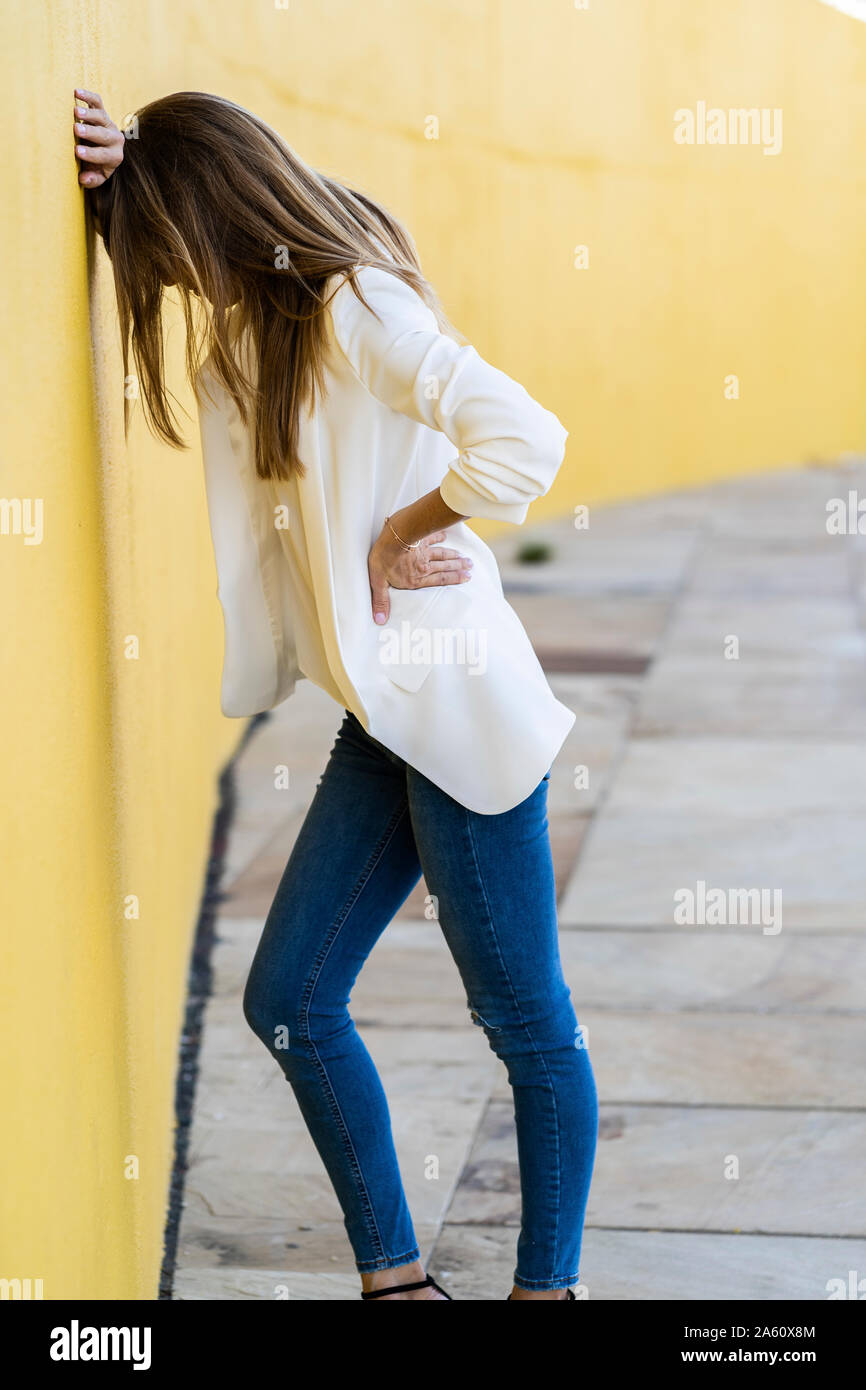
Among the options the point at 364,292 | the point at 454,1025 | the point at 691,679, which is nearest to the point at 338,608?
the point at 364,292

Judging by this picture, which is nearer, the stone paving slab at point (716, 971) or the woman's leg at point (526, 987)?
the woman's leg at point (526, 987)

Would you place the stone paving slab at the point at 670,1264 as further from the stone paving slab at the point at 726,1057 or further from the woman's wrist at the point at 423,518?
the woman's wrist at the point at 423,518

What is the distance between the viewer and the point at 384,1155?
2.46 meters

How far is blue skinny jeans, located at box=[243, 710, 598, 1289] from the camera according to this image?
2240 mm

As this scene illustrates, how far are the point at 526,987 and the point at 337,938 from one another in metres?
0.30

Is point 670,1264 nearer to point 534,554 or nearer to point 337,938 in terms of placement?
point 337,938

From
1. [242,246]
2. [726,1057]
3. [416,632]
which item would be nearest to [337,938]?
[416,632]

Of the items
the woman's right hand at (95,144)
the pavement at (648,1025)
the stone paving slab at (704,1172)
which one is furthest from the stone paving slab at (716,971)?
the woman's right hand at (95,144)

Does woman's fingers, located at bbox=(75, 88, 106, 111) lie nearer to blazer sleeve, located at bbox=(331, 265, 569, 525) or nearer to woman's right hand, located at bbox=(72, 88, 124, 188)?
woman's right hand, located at bbox=(72, 88, 124, 188)

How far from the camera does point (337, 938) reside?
237 cm

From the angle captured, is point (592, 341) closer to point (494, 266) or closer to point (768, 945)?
point (494, 266)

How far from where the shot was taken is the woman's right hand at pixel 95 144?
2139mm

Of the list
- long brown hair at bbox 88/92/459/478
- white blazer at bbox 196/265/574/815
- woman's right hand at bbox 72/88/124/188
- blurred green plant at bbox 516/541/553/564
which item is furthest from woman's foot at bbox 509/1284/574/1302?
blurred green plant at bbox 516/541/553/564

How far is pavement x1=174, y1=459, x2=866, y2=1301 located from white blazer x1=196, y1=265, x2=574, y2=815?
120 cm
